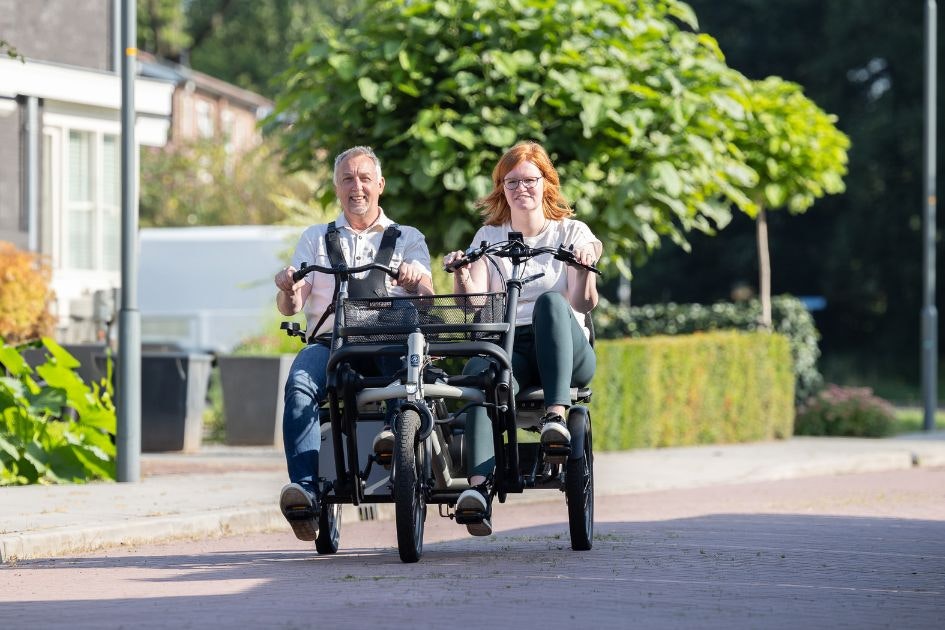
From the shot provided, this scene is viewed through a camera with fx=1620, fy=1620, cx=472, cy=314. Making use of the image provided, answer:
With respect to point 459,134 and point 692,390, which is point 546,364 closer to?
point 459,134

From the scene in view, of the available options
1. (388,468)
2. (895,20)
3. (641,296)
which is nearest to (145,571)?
(388,468)

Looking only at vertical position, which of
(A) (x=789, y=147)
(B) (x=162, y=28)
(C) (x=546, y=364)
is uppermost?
(B) (x=162, y=28)

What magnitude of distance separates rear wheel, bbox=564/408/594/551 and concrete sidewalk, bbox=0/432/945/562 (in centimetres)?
246

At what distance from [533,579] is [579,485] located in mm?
861

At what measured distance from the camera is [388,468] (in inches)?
Answer: 281

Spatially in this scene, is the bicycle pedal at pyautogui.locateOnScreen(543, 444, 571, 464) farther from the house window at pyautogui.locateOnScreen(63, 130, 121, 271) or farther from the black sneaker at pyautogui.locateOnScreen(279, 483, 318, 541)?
the house window at pyautogui.locateOnScreen(63, 130, 121, 271)

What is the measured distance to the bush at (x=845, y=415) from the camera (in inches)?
787

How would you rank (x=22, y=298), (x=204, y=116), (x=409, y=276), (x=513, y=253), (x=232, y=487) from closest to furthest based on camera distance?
(x=409, y=276) < (x=513, y=253) < (x=232, y=487) < (x=22, y=298) < (x=204, y=116)

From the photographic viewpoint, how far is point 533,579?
21.7ft

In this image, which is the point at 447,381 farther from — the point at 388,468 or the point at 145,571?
the point at 145,571

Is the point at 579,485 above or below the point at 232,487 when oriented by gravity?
above

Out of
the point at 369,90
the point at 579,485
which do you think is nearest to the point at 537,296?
the point at 579,485

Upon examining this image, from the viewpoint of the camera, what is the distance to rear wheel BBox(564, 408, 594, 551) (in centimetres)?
738

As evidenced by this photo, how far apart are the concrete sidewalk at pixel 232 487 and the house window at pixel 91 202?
11.2 ft
